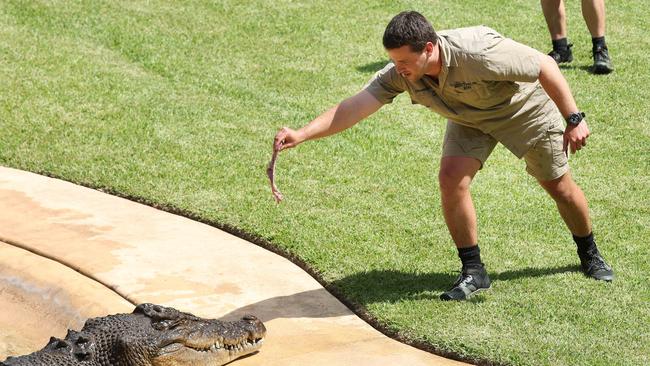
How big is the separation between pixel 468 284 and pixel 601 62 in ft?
14.9

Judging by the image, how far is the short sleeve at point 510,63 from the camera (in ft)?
17.4

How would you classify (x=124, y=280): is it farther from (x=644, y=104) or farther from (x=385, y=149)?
(x=644, y=104)

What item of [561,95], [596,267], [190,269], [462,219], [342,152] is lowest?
[596,267]

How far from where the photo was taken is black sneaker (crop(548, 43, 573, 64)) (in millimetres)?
9844

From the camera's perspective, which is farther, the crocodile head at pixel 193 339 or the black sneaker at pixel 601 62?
the black sneaker at pixel 601 62

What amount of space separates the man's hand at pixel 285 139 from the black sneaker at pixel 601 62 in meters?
5.14

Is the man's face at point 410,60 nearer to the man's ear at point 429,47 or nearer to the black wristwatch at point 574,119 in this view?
the man's ear at point 429,47

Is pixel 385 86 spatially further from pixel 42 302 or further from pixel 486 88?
pixel 42 302

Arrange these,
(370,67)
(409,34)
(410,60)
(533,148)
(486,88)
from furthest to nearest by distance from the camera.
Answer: (370,67)
(533,148)
(486,88)
(410,60)
(409,34)

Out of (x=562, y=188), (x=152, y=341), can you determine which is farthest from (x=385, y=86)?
(x=152, y=341)

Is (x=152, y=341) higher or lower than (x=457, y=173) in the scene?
lower

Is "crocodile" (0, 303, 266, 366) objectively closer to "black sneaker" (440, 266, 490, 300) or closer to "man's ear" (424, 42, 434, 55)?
"black sneaker" (440, 266, 490, 300)

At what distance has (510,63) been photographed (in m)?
5.31

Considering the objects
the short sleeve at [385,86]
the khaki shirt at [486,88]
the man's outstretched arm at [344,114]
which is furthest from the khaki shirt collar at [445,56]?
the man's outstretched arm at [344,114]
